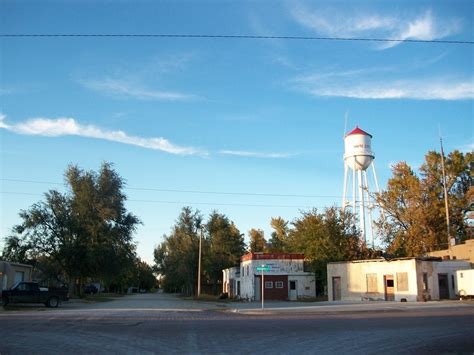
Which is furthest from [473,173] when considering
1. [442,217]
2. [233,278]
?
[233,278]

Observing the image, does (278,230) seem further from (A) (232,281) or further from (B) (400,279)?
(B) (400,279)

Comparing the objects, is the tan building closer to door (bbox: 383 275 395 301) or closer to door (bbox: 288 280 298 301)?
door (bbox: 383 275 395 301)

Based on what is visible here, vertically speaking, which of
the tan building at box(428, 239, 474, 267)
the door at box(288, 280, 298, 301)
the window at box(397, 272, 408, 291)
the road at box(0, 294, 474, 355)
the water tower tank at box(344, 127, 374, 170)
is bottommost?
the road at box(0, 294, 474, 355)

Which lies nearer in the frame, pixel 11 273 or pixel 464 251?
pixel 11 273

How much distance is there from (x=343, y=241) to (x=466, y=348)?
4300 centimetres

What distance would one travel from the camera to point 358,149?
55969 millimetres

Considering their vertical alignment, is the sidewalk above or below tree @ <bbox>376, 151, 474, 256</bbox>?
below

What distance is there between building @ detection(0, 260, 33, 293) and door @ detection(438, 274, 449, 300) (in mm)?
37067

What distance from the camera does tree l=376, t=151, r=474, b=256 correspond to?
6162 cm

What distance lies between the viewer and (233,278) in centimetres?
6706

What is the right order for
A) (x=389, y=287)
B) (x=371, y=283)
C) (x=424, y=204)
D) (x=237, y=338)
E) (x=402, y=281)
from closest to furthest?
(x=237, y=338), (x=402, y=281), (x=389, y=287), (x=371, y=283), (x=424, y=204)

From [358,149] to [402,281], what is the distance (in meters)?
17.7

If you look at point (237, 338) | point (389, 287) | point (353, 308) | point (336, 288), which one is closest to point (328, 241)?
point (336, 288)

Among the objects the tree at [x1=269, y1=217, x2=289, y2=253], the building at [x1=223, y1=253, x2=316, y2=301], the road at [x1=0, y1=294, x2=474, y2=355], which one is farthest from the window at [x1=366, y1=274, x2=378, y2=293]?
the tree at [x1=269, y1=217, x2=289, y2=253]
